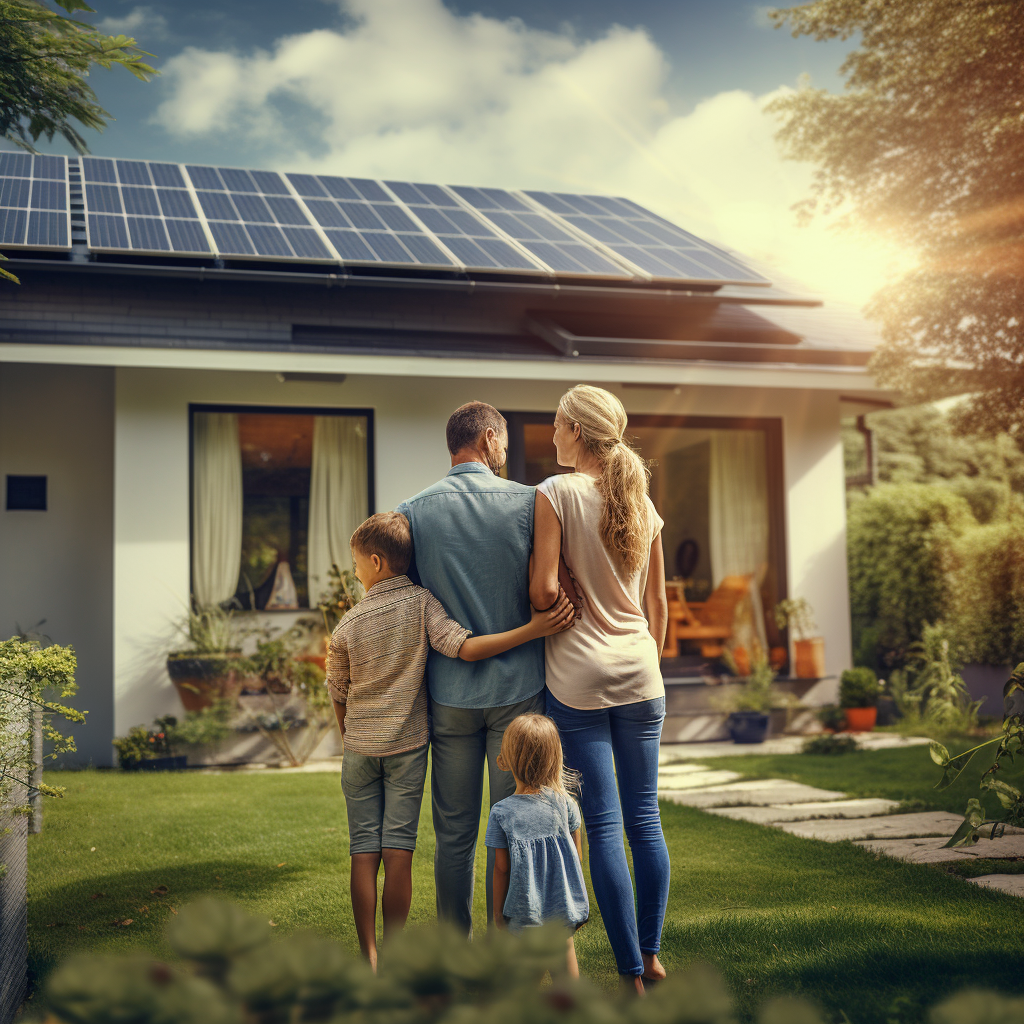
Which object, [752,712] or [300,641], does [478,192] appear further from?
[752,712]

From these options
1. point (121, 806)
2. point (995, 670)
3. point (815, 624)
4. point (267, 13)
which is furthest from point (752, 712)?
point (267, 13)

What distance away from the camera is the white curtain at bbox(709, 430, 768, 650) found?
Result: 9129mm

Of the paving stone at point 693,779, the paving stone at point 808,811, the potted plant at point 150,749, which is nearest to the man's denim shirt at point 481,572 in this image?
the paving stone at point 808,811

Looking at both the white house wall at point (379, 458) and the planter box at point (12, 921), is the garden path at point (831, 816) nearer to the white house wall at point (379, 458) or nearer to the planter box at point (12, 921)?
the white house wall at point (379, 458)

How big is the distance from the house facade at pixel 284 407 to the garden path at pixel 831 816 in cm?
242

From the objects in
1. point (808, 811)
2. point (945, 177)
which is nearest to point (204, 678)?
point (808, 811)

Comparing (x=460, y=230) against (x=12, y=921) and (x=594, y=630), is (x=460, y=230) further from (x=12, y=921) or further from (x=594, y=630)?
(x=12, y=921)

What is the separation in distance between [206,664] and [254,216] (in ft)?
13.3

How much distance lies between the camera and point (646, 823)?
2.78m

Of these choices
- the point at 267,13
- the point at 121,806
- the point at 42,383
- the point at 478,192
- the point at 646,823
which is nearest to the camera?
the point at 646,823

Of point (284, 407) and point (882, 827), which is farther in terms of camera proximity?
point (284, 407)

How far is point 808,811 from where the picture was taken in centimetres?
538

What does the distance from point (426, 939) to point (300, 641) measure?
7.00m

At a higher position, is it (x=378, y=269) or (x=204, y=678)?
(x=378, y=269)
